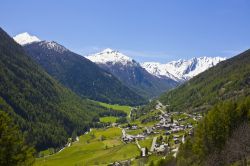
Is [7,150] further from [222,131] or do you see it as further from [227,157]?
[222,131]

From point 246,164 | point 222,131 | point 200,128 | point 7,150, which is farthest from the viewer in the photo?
point 200,128

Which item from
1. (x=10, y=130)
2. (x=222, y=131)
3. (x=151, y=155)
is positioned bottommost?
(x=151, y=155)

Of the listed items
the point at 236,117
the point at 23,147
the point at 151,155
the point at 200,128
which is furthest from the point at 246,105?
the point at 151,155

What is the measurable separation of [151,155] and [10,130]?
158 meters

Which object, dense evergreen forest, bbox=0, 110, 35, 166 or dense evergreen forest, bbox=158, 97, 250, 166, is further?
dense evergreen forest, bbox=158, 97, 250, 166

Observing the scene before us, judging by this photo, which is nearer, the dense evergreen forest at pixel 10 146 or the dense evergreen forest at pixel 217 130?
the dense evergreen forest at pixel 10 146

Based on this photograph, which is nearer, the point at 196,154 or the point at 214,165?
the point at 214,165

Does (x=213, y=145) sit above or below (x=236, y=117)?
below

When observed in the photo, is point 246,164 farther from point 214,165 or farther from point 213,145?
point 213,145

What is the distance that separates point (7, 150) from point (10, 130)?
7.60 feet

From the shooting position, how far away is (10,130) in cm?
4456

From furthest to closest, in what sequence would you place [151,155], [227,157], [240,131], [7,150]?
1. [151,155]
2. [240,131]
3. [227,157]
4. [7,150]

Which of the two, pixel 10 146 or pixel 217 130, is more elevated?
pixel 10 146

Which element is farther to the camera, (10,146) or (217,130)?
(217,130)
